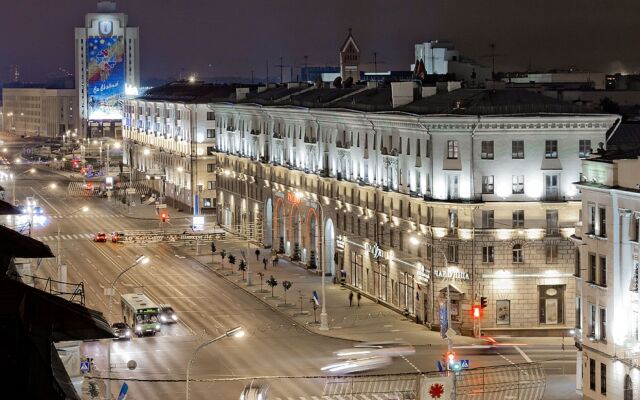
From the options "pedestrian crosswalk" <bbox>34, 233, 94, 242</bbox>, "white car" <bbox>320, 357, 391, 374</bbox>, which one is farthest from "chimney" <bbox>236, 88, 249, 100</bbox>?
"white car" <bbox>320, 357, 391, 374</bbox>

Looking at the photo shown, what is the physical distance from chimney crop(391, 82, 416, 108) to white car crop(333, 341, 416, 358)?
1048 inches

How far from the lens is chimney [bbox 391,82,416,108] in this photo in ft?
335

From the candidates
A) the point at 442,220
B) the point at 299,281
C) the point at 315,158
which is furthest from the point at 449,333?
the point at 315,158

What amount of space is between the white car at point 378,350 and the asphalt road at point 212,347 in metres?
0.79

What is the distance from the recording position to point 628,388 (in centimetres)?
6144

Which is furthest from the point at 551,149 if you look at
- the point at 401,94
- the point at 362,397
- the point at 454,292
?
the point at 362,397

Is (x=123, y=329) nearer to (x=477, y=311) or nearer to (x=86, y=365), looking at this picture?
(x=86, y=365)

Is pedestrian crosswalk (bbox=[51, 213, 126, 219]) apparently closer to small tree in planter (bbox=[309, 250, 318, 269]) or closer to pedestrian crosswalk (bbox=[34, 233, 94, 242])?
pedestrian crosswalk (bbox=[34, 233, 94, 242])

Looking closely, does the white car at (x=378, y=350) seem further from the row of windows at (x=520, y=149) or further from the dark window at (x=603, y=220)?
the row of windows at (x=520, y=149)

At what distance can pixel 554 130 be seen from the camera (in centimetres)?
8919

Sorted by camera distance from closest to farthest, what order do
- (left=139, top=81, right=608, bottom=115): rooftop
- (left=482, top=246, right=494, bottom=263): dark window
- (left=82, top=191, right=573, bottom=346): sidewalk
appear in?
(left=82, top=191, right=573, bottom=346): sidewalk, (left=482, top=246, right=494, bottom=263): dark window, (left=139, top=81, right=608, bottom=115): rooftop

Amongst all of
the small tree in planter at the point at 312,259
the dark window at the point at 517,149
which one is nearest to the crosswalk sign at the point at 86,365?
the dark window at the point at 517,149

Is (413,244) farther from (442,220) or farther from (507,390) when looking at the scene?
(507,390)

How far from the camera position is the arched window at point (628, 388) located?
61.2 meters
